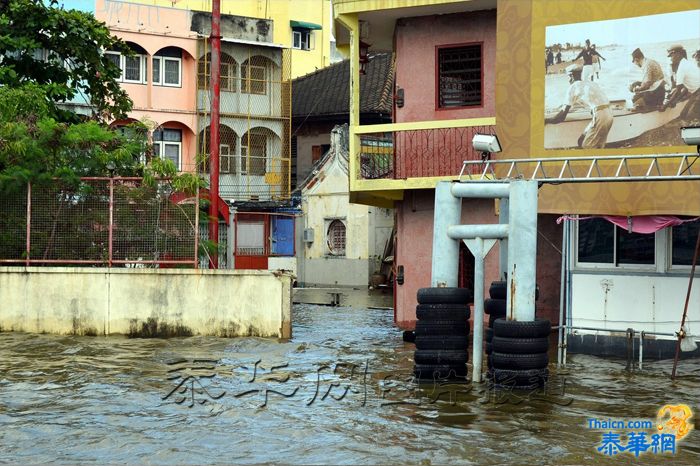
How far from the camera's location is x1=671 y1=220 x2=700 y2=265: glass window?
1775 cm

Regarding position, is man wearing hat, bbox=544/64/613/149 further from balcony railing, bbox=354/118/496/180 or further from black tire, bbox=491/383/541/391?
black tire, bbox=491/383/541/391

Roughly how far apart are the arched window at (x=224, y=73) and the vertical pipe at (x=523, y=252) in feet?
104

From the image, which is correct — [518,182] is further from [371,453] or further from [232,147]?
[232,147]

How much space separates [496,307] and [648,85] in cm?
429

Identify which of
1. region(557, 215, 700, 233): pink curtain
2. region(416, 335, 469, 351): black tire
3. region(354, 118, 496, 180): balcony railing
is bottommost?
region(416, 335, 469, 351): black tire

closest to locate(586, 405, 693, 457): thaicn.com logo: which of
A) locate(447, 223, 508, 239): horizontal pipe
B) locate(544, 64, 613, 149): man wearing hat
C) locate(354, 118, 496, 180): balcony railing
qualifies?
locate(447, 223, 508, 239): horizontal pipe

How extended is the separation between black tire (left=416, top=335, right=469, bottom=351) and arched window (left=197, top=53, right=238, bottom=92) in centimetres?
3126

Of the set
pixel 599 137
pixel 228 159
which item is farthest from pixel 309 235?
pixel 599 137

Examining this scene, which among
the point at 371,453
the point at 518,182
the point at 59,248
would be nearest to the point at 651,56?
the point at 518,182

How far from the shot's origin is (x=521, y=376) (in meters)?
14.9

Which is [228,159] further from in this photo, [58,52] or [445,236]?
[445,236]

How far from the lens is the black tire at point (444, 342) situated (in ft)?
51.6

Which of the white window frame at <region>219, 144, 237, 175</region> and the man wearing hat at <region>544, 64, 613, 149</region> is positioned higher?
the white window frame at <region>219, 144, 237, 175</region>

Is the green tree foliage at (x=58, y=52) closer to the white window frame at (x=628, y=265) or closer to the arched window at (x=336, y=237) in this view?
the white window frame at (x=628, y=265)
